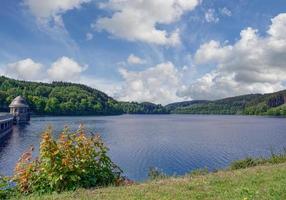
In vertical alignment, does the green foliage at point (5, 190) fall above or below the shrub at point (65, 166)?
below

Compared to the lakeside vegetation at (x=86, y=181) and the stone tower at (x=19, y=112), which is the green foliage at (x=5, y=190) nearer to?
the lakeside vegetation at (x=86, y=181)

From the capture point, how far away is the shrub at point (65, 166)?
477 inches

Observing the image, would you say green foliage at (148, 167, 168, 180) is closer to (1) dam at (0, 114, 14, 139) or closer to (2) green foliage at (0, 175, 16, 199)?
(2) green foliage at (0, 175, 16, 199)

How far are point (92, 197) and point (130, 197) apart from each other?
1.20 metres

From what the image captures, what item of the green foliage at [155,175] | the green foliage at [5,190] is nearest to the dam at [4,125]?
the green foliage at [155,175]

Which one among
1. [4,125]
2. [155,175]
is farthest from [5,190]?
[4,125]

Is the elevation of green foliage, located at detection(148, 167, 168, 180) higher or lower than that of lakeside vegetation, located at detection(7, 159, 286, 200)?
lower

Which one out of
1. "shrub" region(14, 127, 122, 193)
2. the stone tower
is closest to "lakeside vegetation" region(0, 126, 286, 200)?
"shrub" region(14, 127, 122, 193)

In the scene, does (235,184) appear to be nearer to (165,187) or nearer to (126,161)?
(165,187)

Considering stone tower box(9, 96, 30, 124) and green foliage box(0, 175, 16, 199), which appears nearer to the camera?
green foliage box(0, 175, 16, 199)

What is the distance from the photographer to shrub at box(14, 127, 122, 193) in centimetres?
1212

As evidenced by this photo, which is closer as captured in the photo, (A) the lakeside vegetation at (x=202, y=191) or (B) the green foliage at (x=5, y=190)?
(A) the lakeside vegetation at (x=202, y=191)

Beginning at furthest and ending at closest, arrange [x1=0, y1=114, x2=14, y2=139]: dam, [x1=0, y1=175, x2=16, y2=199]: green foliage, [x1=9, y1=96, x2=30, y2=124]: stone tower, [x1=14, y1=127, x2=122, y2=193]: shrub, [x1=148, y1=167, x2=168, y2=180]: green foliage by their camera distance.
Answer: [x1=9, y1=96, x2=30, y2=124]: stone tower < [x1=0, y1=114, x2=14, y2=139]: dam < [x1=148, y1=167, x2=168, y2=180]: green foliage < [x1=14, y1=127, x2=122, y2=193]: shrub < [x1=0, y1=175, x2=16, y2=199]: green foliage

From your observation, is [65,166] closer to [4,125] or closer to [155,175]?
[155,175]
